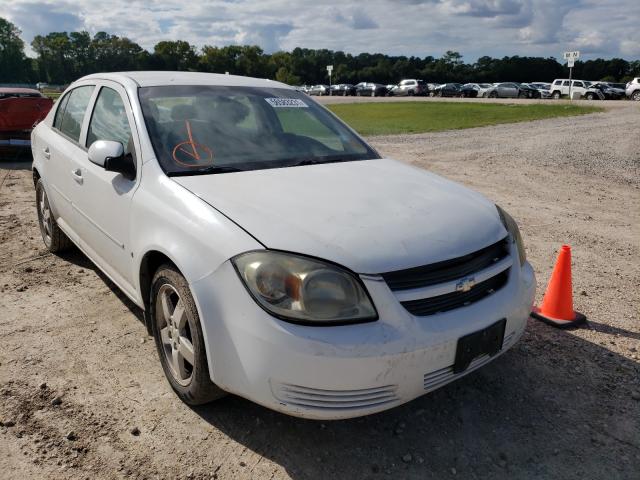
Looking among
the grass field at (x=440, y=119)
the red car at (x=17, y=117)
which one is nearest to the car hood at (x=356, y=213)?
the red car at (x=17, y=117)

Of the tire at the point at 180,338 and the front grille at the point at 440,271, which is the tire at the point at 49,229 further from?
the front grille at the point at 440,271

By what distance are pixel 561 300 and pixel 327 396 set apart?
2.30 metres

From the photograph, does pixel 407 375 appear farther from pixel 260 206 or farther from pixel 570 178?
pixel 570 178

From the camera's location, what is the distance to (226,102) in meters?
3.64

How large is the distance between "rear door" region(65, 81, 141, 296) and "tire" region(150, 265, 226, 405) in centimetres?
42

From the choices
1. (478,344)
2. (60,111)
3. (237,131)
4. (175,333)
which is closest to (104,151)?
(237,131)

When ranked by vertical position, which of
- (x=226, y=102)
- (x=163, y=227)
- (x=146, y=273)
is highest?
(x=226, y=102)

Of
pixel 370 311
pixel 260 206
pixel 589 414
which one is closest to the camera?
pixel 370 311

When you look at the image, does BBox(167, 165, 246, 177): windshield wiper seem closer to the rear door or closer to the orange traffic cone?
the rear door

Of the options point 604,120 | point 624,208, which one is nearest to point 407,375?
point 624,208

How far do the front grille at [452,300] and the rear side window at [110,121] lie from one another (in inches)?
78.0

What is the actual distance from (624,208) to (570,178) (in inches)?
84.8

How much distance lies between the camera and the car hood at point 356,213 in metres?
2.31

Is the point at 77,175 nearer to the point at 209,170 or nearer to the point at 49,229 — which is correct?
the point at 209,170
